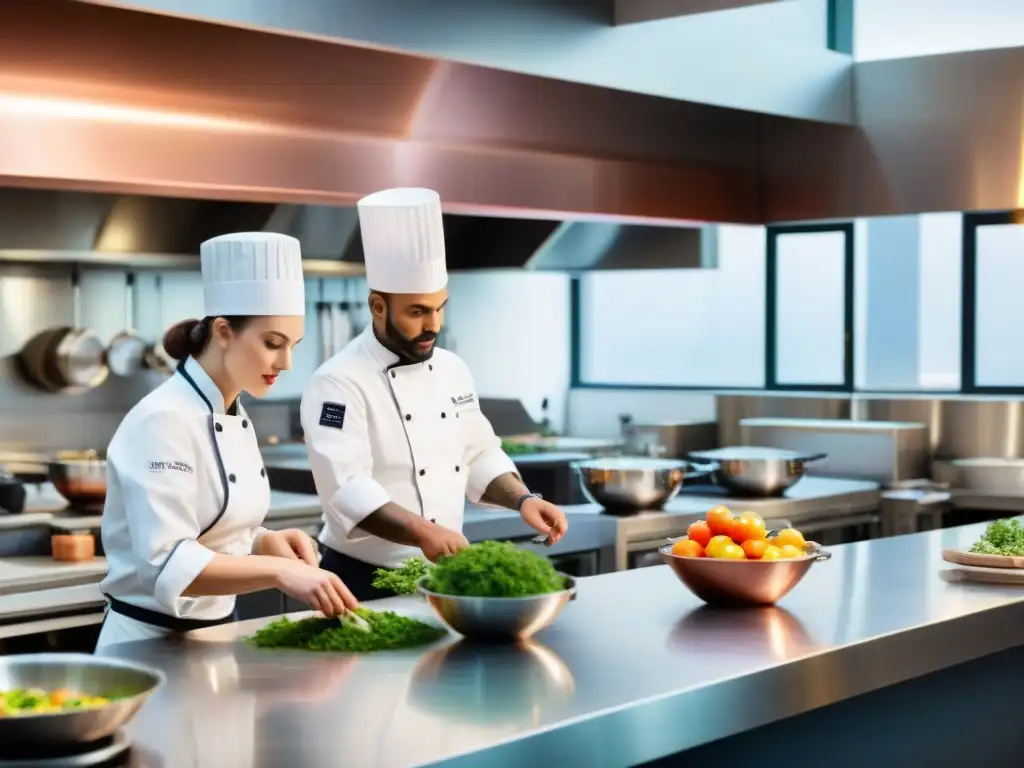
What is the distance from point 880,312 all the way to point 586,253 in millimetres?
2017

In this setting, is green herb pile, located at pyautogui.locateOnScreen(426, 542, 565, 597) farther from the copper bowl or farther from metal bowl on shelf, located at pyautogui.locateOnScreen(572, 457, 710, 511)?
metal bowl on shelf, located at pyautogui.locateOnScreen(572, 457, 710, 511)

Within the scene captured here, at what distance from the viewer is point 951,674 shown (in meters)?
3.02

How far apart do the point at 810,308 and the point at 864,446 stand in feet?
6.34

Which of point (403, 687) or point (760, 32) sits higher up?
point (760, 32)

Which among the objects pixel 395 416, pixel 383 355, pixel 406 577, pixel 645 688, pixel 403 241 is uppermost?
pixel 403 241

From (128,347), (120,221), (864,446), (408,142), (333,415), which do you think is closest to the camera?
(333,415)

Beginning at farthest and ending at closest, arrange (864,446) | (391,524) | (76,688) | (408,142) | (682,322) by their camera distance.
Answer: (682,322)
(864,446)
(408,142)
(391,524)
(76,688)

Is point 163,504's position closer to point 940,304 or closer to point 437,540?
point 437,540

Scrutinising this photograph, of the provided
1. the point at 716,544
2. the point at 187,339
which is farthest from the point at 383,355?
the point at 716,544

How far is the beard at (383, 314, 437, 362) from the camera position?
3.26m

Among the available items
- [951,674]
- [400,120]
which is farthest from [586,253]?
[951,674]

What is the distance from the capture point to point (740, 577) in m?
2.67

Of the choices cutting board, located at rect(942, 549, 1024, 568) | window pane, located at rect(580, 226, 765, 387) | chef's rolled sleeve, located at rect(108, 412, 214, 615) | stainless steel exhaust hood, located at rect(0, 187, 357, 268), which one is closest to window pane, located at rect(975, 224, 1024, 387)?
window pane, located at rect(580, 226, 765, 387)

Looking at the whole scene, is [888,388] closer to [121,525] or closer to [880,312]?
[880,312]
